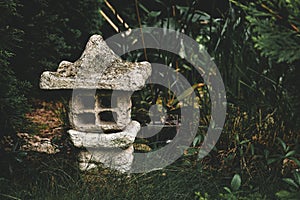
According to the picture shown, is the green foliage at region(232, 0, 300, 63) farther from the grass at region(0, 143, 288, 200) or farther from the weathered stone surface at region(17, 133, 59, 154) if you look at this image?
the weathered stone surface at region(17, 133, 59, 154)

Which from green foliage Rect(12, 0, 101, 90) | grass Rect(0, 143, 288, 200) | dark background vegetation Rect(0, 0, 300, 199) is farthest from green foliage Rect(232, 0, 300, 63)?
green foliage Rect(12, 0, 101, 90)

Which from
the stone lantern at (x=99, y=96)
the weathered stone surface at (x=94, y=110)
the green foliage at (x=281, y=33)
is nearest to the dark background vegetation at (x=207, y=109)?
the green foliage at (x=281, y=33)

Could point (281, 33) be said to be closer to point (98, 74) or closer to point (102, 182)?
point (98, 74)

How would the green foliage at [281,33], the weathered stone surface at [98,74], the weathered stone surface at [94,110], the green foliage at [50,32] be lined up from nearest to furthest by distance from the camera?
the green foliage at [281,33] < the weathered stone surface at [98,74] < the weathered stone surface at [94,110] < the green foliage at [50,32]

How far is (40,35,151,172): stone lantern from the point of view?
294 cm

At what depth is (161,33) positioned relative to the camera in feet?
15.3

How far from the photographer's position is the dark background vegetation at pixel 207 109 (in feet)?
9.71

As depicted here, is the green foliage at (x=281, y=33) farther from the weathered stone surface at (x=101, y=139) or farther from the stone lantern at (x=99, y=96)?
the weathered stone surface at (x=101, y=139)

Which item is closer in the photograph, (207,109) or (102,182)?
(102,182)

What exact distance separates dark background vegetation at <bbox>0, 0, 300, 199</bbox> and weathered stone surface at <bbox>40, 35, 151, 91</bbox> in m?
0.35

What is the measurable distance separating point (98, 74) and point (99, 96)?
145 mm

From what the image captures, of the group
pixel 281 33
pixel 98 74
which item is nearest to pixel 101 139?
pixel 98 74

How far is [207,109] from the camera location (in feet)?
12.8

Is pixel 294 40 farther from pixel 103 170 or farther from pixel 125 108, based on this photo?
pixel 103 170
